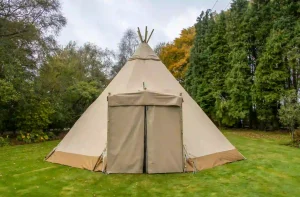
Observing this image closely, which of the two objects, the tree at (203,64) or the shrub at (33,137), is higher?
the tree at (203,64)

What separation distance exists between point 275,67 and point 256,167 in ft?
30.5

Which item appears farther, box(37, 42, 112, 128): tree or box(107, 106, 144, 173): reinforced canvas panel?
box(37, 42, 112, 128): tree

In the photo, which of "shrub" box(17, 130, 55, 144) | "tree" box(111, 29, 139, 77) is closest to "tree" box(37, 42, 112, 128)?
"shrub" box(17, 130, 55, 144)

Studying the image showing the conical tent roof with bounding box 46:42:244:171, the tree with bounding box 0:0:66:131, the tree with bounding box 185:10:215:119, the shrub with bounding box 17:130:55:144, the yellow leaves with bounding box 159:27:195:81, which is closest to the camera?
the conical tent roof with bounding box 46:42:244:171

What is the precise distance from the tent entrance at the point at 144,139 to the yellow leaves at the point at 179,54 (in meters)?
16.6

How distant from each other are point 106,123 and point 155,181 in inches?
77.3

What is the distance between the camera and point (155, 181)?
17.3ft

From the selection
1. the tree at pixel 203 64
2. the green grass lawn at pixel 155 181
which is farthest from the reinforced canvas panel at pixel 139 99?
the tree at pixel 203 64

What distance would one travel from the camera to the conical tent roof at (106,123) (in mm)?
6141

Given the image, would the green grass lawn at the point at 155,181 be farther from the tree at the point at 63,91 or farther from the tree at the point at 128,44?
the tree at the point at 128,44

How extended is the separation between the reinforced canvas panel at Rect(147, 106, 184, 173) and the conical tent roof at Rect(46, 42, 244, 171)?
328 mm

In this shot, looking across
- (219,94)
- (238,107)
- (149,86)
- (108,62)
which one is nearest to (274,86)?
(238,107)

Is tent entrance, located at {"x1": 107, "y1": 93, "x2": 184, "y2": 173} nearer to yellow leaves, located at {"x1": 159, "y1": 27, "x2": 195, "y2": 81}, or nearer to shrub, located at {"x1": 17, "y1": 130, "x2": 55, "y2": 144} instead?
shrub, located at {"x1": 17, "y1": 130, "x2": 55, "y2": 144}

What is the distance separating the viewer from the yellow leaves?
22.3 m
